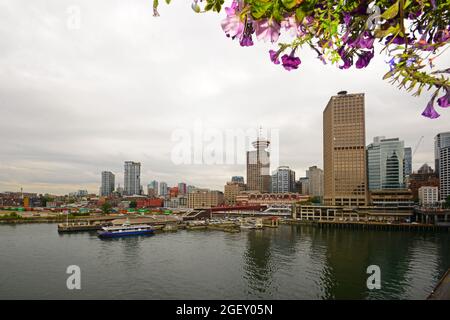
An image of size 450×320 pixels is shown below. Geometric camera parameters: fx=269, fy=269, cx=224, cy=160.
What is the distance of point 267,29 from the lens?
137 cm

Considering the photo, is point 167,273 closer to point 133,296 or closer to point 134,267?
point 134,267

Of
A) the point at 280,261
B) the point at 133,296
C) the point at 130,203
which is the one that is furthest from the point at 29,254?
the point at 130,203

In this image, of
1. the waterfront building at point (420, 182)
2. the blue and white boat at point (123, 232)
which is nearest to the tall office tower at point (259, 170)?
the waterfront building at point (420, 182)

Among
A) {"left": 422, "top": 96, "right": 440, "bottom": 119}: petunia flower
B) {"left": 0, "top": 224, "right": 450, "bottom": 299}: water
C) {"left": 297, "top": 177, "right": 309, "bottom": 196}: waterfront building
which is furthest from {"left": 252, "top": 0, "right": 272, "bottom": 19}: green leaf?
{"left": 297, "top": 177, "right": 309, "bottom": 196}: waterfront building

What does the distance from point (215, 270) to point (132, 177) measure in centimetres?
18078

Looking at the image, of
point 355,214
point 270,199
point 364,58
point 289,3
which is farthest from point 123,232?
point 270,199

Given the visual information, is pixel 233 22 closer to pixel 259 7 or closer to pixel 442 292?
pixel 259 7

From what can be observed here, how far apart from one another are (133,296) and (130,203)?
119738 mm

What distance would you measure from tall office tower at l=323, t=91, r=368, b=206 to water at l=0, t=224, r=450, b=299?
1700 inches

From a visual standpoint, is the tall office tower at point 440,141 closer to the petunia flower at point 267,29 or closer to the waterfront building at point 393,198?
the waterfront building at point 393,198

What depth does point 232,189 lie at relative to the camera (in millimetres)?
143875

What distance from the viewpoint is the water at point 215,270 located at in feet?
59.6

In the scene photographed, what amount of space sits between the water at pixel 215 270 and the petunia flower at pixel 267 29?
18.2m

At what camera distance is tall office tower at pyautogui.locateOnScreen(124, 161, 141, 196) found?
188 m
